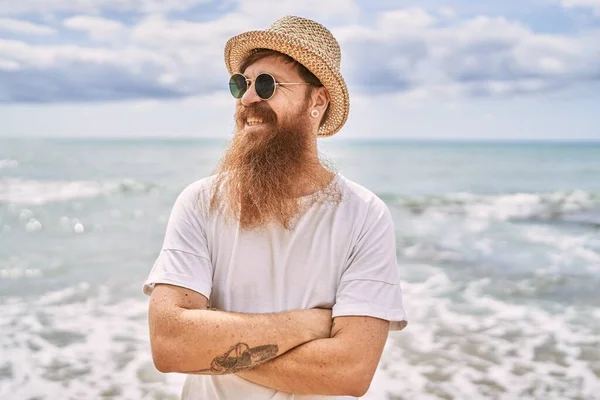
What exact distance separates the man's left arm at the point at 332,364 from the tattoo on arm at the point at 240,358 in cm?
4

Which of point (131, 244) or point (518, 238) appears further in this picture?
point (518, 238)

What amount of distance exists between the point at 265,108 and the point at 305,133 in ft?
0.54

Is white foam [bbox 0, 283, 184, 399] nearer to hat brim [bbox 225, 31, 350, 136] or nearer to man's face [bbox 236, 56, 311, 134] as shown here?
hat brim [bbox 225, 31, 350, 136]

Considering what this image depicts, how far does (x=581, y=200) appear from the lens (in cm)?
1817

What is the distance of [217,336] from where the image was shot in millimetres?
1860

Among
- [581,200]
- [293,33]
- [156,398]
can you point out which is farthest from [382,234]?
[581,200]

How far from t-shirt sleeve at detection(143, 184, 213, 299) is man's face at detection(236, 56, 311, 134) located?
348mm

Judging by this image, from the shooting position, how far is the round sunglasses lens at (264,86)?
83.7 inches

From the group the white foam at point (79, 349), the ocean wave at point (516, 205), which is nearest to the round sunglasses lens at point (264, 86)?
the white foam at point (79, 349)

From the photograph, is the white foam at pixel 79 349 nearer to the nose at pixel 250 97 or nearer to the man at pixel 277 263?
the man at pixel 277 263

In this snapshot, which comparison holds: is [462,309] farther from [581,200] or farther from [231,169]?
[581,200]

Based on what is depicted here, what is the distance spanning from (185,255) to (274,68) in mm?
716

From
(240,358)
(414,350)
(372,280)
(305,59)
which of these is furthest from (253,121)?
(414,350)

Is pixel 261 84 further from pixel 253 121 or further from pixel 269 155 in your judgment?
pixel 269 155
